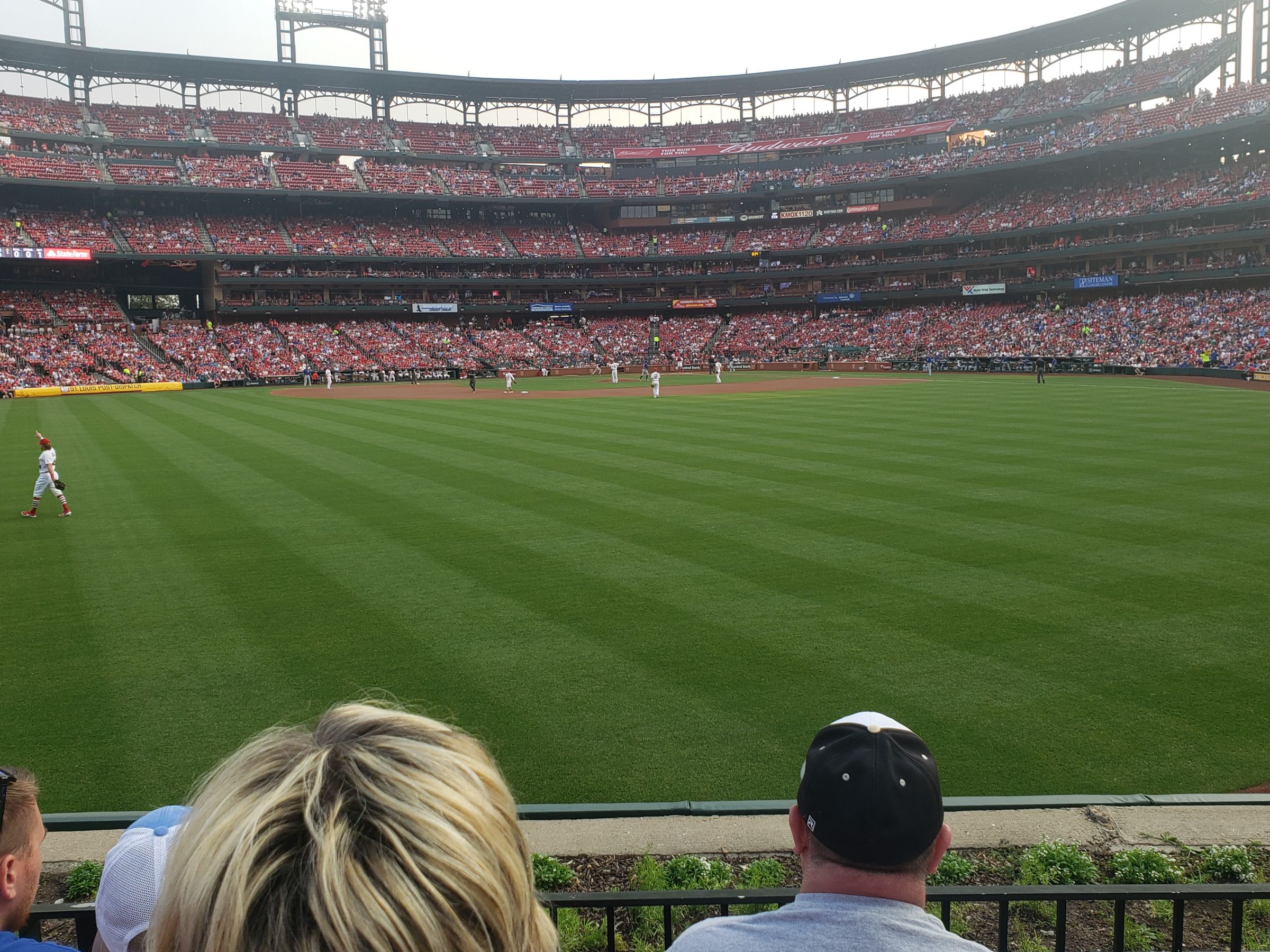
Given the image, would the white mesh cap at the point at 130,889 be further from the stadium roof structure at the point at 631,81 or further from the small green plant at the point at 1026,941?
the stadium roof structure at the point at 631,81

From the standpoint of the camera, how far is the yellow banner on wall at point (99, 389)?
195ft

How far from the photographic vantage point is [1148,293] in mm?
71188

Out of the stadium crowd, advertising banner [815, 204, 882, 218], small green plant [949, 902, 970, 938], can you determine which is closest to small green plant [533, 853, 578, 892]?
small green plant [949, 902, 970, 938]

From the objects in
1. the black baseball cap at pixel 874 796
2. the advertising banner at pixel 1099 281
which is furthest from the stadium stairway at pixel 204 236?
the black baseball cap at pixel 874 796

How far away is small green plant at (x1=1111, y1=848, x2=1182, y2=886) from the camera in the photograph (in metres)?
5.76

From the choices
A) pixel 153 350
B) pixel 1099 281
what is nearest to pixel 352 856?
pixel 153 350

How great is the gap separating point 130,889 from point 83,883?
4074mm

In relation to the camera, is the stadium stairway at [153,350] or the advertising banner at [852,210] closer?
the stadium stairway at [153,350]

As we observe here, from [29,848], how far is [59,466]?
27406 mm

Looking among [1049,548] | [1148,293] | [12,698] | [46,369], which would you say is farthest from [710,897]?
[1148,293]

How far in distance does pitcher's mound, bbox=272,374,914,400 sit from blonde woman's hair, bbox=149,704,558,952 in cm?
4647

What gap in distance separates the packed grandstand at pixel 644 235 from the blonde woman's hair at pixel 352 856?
209ft

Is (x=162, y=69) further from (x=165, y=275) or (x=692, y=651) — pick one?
(x=692, y=651)

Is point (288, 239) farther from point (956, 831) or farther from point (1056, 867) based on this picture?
point (1056, 867)
